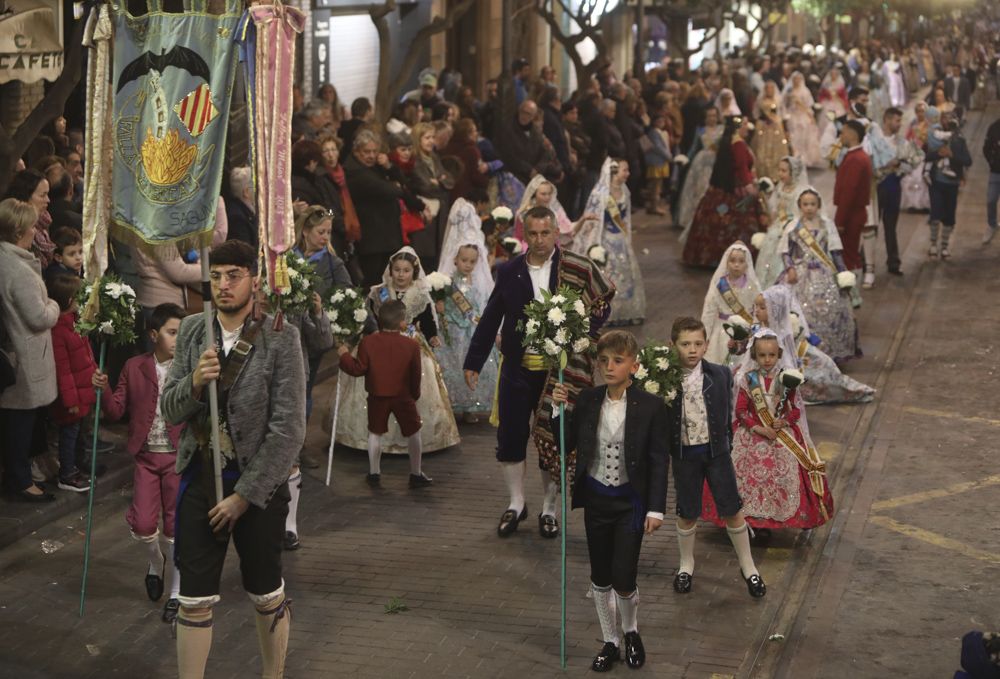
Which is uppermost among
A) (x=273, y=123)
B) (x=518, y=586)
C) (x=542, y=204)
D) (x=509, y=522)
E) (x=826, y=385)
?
(x=273, y=123)

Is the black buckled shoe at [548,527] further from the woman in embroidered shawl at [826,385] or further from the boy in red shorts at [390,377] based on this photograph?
the woman in embroidered shawl at [826,385]

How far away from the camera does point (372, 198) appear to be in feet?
52.4

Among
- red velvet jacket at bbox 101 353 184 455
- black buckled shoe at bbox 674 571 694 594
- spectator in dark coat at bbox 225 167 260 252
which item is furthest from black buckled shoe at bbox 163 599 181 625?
spectator in dark coat at bbox 225 167 260 252

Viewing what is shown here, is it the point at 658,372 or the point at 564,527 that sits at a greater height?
the point at 658,372

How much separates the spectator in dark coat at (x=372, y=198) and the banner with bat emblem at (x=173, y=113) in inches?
297

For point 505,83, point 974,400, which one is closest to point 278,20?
point 974,400

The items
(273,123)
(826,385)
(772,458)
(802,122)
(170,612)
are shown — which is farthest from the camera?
(802,122)

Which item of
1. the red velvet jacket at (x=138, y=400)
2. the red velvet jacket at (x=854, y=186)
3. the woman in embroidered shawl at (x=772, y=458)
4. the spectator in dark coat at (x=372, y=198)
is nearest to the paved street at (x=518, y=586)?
the woman in embroidered shawl at (x=772, y=458)

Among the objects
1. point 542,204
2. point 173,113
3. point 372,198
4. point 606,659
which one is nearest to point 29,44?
point 372,198

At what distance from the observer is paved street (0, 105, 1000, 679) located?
8766mm

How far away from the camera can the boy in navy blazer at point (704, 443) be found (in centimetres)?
959

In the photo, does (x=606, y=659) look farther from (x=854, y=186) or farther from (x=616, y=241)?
(x=854, y=186)

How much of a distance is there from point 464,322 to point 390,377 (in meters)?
2.12

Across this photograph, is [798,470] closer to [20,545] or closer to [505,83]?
[20,545]
